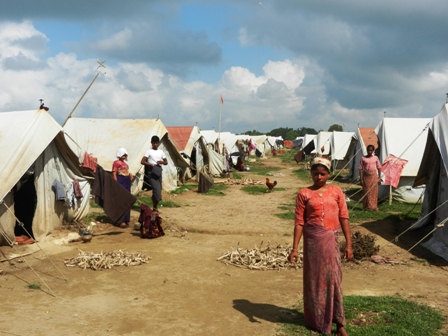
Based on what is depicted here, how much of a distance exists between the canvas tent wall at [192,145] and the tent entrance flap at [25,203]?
34.0ft

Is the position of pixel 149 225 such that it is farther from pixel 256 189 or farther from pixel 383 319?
pixel 256 189

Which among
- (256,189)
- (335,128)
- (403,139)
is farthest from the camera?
(335,128)

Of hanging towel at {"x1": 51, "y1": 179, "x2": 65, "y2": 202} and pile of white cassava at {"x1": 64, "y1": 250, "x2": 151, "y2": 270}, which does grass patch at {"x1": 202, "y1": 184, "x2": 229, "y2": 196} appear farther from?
pile of white cassava at {"x1": 64, "y1": 250, "x2": 151, "y2": 270}

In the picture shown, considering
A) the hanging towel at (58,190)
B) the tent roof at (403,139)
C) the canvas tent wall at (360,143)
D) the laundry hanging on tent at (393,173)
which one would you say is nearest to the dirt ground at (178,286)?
the hanging towel at (58,190)

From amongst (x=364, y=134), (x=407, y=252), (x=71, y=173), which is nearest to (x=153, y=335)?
(x=407, y=252)

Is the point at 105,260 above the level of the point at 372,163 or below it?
below

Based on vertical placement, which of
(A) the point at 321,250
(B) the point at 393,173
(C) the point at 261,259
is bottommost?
(C) the point at 261,259

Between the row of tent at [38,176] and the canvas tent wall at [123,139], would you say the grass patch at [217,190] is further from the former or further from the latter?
the row of tent at [38,176]

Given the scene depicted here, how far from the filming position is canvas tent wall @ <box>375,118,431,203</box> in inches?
529

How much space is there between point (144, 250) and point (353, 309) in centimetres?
410

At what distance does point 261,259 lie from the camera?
7.09m

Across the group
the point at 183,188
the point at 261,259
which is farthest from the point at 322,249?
the point at 183,188

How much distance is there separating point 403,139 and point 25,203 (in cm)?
1125

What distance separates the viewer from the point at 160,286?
6090mm
